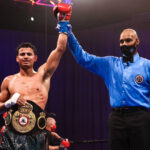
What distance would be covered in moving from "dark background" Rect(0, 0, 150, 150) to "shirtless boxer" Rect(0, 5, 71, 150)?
258cm

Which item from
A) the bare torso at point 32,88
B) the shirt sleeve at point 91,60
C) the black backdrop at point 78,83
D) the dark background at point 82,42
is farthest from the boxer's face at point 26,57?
the black backdrop at point 78,83

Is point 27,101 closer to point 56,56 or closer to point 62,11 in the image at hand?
point 56,56

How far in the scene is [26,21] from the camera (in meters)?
5.87

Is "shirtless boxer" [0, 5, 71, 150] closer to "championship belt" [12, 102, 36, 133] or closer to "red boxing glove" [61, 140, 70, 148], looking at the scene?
"championship belt" [12, 102, 36, 133]

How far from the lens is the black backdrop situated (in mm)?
5809

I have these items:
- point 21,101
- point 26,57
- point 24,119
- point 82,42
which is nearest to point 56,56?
point 26,57

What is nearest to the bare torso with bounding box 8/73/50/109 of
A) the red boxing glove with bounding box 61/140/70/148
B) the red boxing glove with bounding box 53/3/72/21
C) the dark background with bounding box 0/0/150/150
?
the red boxing glove with bounding box 53/3/72/21

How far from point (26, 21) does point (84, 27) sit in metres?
1.26

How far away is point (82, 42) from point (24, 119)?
3.79m

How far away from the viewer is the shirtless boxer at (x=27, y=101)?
2.61m

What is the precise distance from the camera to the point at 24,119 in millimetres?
2670

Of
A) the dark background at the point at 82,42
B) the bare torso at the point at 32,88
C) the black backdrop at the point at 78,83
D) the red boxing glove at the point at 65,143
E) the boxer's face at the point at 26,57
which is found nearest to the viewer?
the bare torso at the point at 32,88

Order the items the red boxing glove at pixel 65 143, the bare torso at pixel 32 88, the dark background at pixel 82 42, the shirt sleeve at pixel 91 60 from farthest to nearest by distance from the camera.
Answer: the dark background at pixel 82 42 → the red boxing glove at pixel 65 143 → the bare torso at pixel 32 88 → the shirt sleeve at pixel 91 60

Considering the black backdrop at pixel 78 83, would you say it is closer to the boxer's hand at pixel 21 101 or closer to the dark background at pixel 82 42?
the dark background at pixel 82 42
